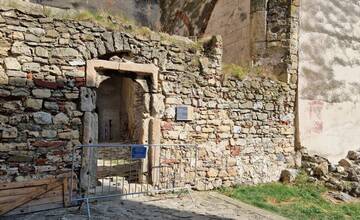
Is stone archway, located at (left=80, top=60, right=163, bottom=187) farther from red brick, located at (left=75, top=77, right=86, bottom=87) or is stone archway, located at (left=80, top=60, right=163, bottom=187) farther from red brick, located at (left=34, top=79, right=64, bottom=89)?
red brick, located at (left=34, top=79, right=64, bottom=89)

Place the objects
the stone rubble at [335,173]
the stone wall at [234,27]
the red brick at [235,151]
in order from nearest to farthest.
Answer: the red brick at [235,151] → the stone rubble at [335,173] → the stone wall at [234,27]

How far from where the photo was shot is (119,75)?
5.75 metres

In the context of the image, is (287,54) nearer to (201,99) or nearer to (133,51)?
(201,99)

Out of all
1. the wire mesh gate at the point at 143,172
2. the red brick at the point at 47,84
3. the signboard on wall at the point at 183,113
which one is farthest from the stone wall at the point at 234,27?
the red brick at the point at 47,84

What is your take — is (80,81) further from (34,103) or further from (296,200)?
(296,200)

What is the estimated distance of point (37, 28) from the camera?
4.91 meters

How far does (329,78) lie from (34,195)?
7199 millimetres

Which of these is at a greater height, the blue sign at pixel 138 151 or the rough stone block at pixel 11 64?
the rough stone block at pixel 11 64

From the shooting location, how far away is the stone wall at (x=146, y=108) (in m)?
4.74

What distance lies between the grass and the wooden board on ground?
9.69 ft

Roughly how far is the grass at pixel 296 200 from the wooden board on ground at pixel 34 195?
2.95 metres

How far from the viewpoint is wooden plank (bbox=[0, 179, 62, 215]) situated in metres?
4.53

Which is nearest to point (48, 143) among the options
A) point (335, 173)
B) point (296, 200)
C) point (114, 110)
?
point (296, 200)

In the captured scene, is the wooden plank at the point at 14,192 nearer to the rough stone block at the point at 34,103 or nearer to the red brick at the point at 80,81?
the rough stone block at the point at 34,103
